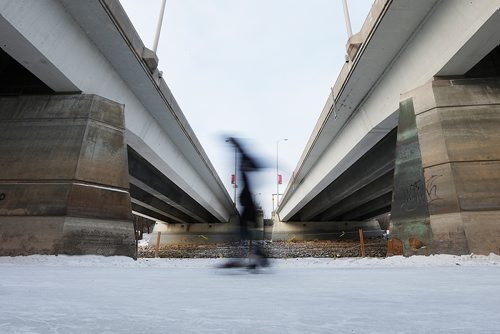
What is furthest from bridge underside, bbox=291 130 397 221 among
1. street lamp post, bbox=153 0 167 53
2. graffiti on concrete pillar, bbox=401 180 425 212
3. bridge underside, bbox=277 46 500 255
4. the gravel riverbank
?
street lamp post, bbox=153 0 167 53

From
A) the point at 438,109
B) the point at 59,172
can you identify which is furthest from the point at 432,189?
the point at 59,172

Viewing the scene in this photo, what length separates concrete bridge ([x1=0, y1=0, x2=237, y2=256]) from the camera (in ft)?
20.0

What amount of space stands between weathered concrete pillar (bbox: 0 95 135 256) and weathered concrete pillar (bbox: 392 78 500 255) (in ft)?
22.4

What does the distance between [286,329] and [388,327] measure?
17.7 inches

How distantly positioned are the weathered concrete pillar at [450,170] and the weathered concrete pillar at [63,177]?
682 cm

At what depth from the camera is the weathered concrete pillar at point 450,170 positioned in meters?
5.88

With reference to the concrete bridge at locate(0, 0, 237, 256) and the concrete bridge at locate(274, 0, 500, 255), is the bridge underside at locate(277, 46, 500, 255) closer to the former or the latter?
the concrete bridge at locate(274, 0, 500, 255)

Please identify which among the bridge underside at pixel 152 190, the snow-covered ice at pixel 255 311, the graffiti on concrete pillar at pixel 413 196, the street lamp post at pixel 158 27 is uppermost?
the street lamp post at pixel 158 27

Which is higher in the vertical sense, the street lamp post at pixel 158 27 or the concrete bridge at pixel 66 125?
the street lamp post at pixel 158 27

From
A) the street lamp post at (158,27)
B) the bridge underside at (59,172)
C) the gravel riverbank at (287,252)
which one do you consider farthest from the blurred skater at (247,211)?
the street lamp post at (158,27)

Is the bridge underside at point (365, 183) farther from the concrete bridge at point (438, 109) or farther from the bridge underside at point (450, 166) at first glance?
the bridge underside at point (450, 166)

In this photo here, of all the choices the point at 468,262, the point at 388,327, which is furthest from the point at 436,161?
the point at 388,327

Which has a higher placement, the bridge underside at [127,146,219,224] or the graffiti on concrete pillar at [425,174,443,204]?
the bridge underside at [127,146,219,224]

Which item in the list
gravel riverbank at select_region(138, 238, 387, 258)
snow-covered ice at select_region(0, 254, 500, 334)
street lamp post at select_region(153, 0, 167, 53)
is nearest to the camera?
snow-covered ice at select_region(0, 254, 500, 334)
